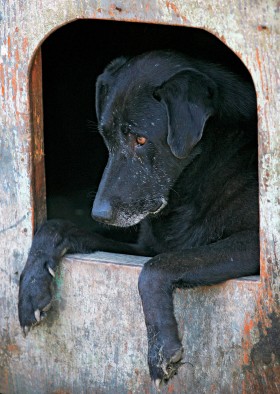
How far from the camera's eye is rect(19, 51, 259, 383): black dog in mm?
3115

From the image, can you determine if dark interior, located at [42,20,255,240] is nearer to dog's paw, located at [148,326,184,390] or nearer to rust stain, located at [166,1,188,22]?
rust stain, located at [166,1,188,22]

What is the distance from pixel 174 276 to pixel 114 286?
33 cm

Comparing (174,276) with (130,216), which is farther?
(130,216)

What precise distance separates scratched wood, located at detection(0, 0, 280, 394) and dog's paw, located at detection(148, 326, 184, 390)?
0.25 metres

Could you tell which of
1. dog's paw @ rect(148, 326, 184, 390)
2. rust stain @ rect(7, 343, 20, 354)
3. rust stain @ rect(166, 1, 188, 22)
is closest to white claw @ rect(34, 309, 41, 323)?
rust stain @ rect(7, 343, 20, 354)

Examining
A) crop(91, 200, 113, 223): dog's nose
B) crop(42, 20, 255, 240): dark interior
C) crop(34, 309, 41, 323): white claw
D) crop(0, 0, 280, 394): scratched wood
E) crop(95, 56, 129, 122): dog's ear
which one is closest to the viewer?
crop(0, 0, 280, 394): scratched wood

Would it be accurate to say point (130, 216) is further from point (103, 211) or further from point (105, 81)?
point (105, 81)

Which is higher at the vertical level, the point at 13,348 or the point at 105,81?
the point at 105,81

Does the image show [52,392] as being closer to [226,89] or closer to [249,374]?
[249,374]

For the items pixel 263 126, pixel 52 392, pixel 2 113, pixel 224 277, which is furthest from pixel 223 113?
pixel 52 392

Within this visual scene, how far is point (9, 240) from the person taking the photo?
11.5ft

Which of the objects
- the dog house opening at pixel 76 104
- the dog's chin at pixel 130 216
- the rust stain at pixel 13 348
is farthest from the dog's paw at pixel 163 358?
the dog house opening at pixel 76 104

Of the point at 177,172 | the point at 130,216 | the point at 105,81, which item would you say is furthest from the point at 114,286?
the point at 105,81

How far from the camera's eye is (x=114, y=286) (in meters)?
3.29
